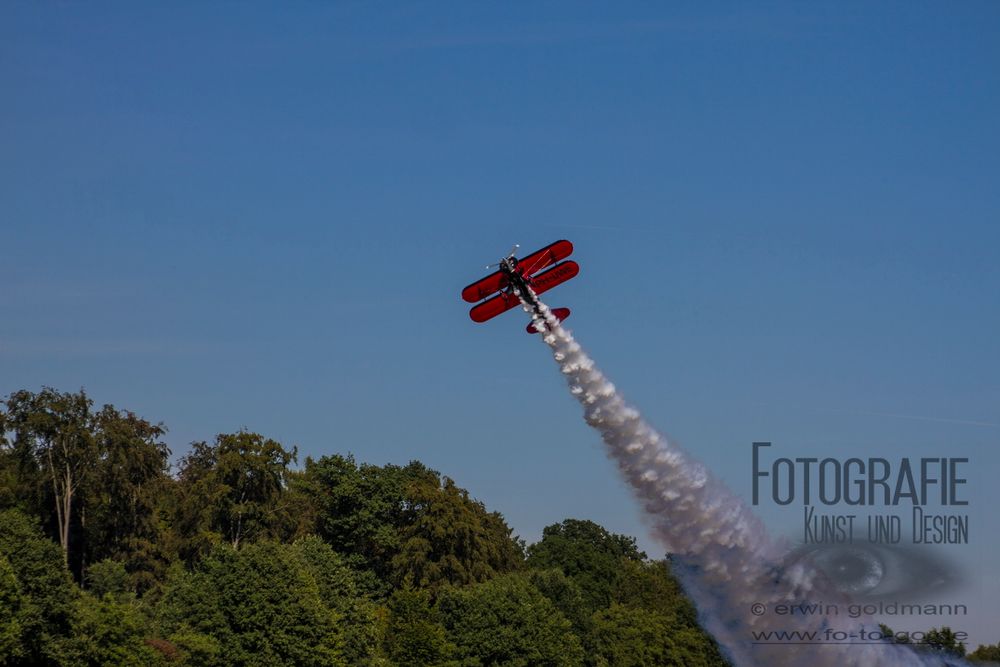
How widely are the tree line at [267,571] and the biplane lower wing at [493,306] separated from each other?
2278 centimetres

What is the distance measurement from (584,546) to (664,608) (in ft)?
114

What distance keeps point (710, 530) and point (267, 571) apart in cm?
2575

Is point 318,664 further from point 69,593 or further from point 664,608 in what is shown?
point 664,608

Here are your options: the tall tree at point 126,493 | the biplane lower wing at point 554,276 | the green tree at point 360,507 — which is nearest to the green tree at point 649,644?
the green tree at point 360,507

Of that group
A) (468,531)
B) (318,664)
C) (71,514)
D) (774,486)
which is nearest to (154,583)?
(71,514)

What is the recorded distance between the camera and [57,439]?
123 metres

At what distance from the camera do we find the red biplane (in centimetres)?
7412

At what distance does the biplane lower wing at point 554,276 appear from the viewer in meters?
75.6

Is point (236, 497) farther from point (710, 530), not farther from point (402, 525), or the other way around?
point (710, 530)

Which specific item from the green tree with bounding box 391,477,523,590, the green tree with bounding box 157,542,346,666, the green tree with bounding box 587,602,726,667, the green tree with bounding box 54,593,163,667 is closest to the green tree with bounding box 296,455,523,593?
the green tree with bounding box 391,477,523,590

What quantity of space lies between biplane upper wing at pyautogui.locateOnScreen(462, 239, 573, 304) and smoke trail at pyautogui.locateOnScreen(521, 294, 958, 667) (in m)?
4.40

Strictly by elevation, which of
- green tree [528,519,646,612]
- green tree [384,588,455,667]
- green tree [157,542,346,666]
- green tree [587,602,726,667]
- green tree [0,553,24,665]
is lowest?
green tree [0,553,24,665]

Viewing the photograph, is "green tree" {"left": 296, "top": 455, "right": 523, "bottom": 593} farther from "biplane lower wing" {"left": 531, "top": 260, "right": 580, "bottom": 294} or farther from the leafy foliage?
"biplane lower wing" {"left": 531, "top": 260, "right": 580, "bottom": 294}

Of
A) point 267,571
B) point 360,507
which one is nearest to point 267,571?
point 267,571
